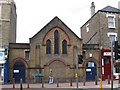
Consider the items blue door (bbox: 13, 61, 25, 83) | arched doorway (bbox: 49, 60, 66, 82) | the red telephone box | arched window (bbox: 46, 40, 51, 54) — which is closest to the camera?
blue door (bbox: 13, 61, 25, 83)

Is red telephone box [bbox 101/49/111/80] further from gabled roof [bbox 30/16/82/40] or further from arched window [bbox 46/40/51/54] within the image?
arched window [bbox 46/40/51/54]

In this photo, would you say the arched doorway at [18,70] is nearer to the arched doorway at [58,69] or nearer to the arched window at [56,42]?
the arched doorway at [58,69]

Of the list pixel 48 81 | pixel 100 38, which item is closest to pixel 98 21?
pixel 100 38

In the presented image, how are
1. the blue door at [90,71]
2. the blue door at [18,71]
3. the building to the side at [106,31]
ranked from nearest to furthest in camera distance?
the blue door at [18,71] < the blue door at [90,71] < the building to the side at [106,31]

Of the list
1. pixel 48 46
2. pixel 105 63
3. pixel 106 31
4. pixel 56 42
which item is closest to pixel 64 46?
pixel 56 42

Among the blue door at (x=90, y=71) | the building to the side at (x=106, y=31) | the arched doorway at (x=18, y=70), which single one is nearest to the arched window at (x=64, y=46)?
the blue door at (x=90, y=71)

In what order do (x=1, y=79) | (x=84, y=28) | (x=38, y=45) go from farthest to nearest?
(x=84, y=28) → (x=38, y=45) → (x=1, y=79)

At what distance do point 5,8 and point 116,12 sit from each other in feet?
56.3

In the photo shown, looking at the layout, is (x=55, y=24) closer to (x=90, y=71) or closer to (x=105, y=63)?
(x=90, y=71)

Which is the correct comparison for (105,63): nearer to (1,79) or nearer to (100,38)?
(100,38)

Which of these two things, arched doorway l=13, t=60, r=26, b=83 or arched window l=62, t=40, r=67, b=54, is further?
arched window l=62, t=40, r=67, b=54

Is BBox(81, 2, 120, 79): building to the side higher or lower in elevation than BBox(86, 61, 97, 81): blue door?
higher

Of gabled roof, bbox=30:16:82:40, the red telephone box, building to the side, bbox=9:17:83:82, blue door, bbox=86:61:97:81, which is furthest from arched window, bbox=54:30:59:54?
the red telephone box

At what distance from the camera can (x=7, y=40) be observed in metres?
39.7
